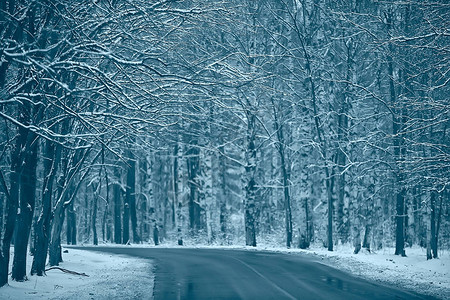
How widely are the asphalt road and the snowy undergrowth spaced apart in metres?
0.50

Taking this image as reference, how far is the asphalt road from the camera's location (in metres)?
12.5

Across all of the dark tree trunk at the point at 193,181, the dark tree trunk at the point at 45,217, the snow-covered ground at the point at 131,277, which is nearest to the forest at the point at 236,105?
the dark tree trunk at the point at 45,217

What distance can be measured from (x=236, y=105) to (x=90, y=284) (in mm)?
15650

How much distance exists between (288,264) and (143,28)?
10.6 m

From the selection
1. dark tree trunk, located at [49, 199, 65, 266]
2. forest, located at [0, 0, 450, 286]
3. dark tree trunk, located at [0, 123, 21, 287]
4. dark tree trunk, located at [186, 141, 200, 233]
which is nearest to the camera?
forest, located at [0, 0, 450, 286]

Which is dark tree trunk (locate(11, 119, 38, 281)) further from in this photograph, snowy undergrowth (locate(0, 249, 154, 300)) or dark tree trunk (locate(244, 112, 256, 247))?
dark tree trunk (locate(244, 112, 256, 247))

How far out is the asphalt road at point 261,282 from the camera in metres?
12.5

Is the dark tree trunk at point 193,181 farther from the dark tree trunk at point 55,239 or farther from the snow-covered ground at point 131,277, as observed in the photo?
the dark tree trunk at point 55,239

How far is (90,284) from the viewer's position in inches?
587

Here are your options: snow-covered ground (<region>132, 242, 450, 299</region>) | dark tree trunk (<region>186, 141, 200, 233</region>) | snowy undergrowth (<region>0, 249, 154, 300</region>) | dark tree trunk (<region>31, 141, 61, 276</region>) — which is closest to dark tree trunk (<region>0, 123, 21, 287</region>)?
snowy undergrowth (<region>0, 249, 154, 300</region>)

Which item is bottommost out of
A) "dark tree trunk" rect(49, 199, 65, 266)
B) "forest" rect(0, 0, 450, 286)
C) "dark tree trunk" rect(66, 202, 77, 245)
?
"dark tree trunk" rect(66, 202, 77, 245)

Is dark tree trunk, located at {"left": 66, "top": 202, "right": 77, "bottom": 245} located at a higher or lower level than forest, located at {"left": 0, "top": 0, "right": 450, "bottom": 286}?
lower

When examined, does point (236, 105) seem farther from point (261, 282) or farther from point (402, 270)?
point (261, 282)

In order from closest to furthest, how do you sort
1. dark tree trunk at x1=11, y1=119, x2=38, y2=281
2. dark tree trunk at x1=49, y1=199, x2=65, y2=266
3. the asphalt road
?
the asphalt road
dark tree trunk at x1=11, y1=119, x2=38, y2=281
dark tree trunk at x1=49, y1=199, x2=65, y2=266
